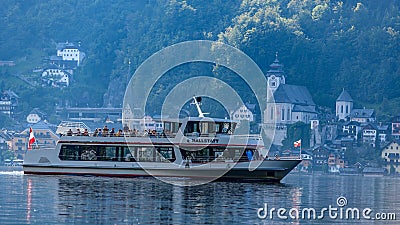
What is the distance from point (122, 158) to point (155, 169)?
2516 millimetres

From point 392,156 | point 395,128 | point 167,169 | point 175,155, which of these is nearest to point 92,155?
point 167,169

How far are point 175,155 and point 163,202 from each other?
1728cm

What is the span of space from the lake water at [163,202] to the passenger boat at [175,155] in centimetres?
104

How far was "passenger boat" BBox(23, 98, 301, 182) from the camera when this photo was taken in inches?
3310

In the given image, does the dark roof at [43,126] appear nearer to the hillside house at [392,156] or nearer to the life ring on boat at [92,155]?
the hillside house at [392,156]

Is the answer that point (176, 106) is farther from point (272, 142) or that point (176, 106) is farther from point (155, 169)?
point (155, 169)

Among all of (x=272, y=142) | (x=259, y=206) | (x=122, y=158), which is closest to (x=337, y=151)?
(x=272, y=142)

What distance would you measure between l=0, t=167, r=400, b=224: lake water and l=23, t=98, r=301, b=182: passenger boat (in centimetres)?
104

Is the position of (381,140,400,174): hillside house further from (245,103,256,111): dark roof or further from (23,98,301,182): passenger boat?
(23,98,301,182): passenger boat

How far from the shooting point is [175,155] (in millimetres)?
85188

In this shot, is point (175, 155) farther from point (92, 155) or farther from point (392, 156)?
point (392, 156)

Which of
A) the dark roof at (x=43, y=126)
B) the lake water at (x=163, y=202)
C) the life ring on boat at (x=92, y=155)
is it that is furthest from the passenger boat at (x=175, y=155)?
the dark roof at (x=43, y=126)

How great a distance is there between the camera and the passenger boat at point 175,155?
84062 millimetres

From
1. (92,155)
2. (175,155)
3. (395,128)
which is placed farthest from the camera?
(395,128)
